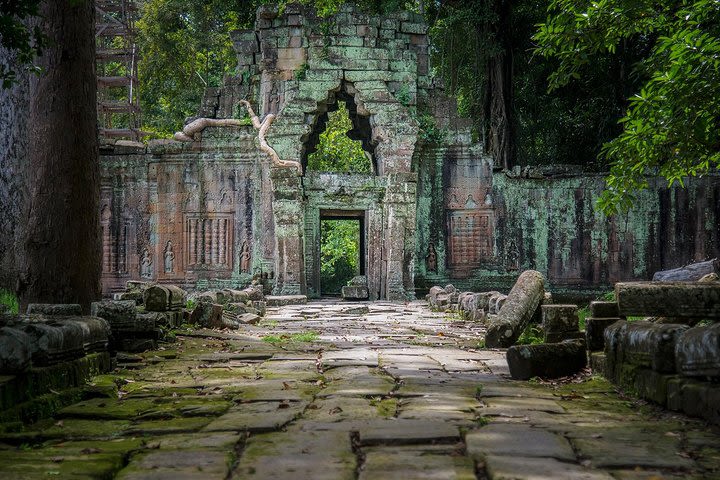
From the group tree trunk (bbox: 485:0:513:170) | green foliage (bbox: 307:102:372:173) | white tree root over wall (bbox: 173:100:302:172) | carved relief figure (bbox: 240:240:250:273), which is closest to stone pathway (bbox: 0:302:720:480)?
white tree root over wall (bbox: 173:100:302:172)

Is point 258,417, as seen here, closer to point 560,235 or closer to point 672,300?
point 672,300

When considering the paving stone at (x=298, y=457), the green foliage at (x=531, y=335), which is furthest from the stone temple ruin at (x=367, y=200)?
the paving stone at (x=298, y=457)

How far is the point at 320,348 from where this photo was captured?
8.41m

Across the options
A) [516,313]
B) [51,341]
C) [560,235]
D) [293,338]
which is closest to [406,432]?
[51,341]

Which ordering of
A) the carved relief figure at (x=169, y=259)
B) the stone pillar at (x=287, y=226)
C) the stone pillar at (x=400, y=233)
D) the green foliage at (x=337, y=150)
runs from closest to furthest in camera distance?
the stone pillar at (x=287, y=226) < the stone pillar at (x=400, y=233) < the carved relief figure at (x=169, y=259) < the green foliage at (x=337, y=150)

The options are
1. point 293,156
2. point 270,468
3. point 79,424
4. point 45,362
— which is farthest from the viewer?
point 293,156

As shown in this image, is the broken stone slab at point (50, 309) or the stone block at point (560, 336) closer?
the broken stone slab at point (50, 309)

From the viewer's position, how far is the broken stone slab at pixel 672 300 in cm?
535

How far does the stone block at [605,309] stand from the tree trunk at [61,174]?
200 inches

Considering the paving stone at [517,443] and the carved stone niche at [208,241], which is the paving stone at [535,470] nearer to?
the paving stone at [517,443]

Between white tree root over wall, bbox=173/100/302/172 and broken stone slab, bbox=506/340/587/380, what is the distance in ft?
41.5

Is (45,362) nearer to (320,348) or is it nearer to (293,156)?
(320,348)

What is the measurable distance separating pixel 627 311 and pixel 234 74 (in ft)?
54.3

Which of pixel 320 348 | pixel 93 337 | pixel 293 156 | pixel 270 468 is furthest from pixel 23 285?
pixel 293 156
